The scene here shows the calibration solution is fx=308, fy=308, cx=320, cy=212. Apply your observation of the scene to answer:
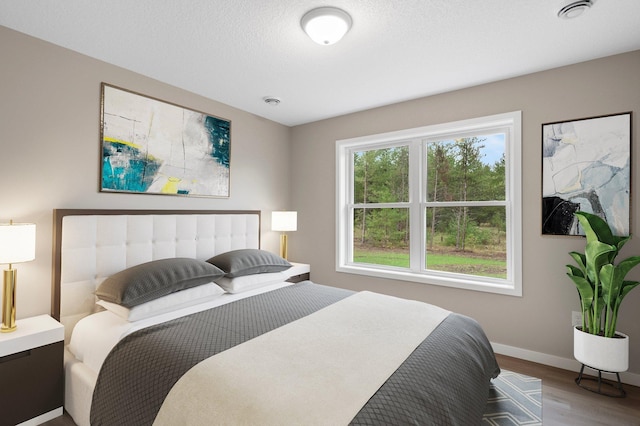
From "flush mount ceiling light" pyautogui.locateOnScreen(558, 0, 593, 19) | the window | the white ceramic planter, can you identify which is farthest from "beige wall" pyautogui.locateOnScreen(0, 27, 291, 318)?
the white ceramic planter

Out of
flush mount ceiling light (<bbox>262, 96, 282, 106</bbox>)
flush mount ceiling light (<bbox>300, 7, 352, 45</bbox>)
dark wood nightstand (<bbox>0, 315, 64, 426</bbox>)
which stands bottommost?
dark wood nightstand (<bbox>0, 315, 64, 426</bbox>)

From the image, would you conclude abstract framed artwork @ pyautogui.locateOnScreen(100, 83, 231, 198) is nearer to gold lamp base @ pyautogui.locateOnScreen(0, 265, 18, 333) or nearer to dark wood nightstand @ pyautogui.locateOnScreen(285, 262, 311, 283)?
gold lamp base @ pyautogui.locateOnScreen(0, 265, 18, 333)

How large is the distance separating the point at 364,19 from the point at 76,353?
2810 millimetres

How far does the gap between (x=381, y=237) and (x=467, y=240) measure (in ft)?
3.09

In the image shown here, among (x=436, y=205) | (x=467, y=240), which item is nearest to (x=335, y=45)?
(x=436, y=205)

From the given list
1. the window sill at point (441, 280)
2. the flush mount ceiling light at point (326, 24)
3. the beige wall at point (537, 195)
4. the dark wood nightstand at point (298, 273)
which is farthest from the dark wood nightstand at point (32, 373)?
the beige wall at point (537, 195)

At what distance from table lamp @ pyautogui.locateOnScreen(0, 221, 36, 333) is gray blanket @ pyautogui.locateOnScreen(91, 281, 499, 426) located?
2.43ft

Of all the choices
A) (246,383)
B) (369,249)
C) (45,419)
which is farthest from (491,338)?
(45,419)

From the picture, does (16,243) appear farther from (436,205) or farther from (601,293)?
(601,293)

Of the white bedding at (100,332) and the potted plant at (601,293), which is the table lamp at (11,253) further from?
the potted plant at (601,293)

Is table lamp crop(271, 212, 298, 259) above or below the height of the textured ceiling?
below

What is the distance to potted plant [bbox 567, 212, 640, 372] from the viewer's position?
2074 mm

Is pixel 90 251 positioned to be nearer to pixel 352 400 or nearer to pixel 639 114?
pixel 352 400

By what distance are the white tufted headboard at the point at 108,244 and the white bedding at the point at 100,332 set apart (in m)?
0.24
